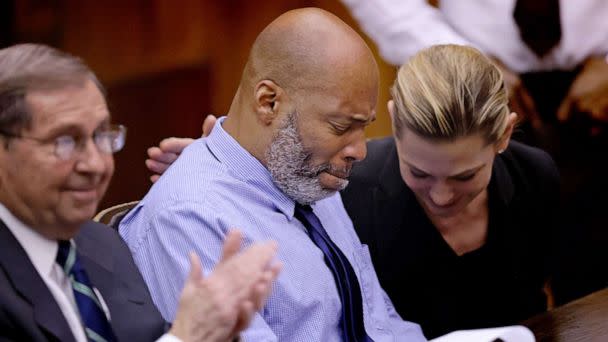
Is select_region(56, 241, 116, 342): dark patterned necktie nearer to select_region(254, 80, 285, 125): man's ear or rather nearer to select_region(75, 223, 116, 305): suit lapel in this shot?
select_region(75, 223, 116, 305): suit lapel

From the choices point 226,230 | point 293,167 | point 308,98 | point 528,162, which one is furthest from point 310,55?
point 528,162

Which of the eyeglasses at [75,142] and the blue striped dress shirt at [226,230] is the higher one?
the eyeglasses at [75,142]

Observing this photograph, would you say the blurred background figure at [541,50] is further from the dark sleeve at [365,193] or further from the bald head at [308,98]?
the bald head at [308,98]

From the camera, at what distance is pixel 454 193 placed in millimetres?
2297

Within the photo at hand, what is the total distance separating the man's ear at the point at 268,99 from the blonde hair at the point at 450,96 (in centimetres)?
38

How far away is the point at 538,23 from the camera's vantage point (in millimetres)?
3312

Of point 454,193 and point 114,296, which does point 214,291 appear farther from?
point 454,193

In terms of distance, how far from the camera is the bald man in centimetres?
187

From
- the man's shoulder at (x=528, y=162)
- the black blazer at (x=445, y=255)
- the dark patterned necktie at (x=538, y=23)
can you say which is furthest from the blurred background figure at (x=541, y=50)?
the black blazer at (x=445, y=255)

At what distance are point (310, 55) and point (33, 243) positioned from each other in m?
0.71

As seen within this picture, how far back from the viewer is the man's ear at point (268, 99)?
6.42ft

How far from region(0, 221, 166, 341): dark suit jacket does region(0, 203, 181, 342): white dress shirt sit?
1 centimetres

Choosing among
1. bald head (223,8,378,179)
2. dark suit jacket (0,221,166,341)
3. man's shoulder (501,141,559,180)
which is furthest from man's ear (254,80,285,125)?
man's shoulder (501,141,559,180)

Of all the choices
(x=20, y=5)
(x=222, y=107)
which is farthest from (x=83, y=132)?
(x=222, y=107)
